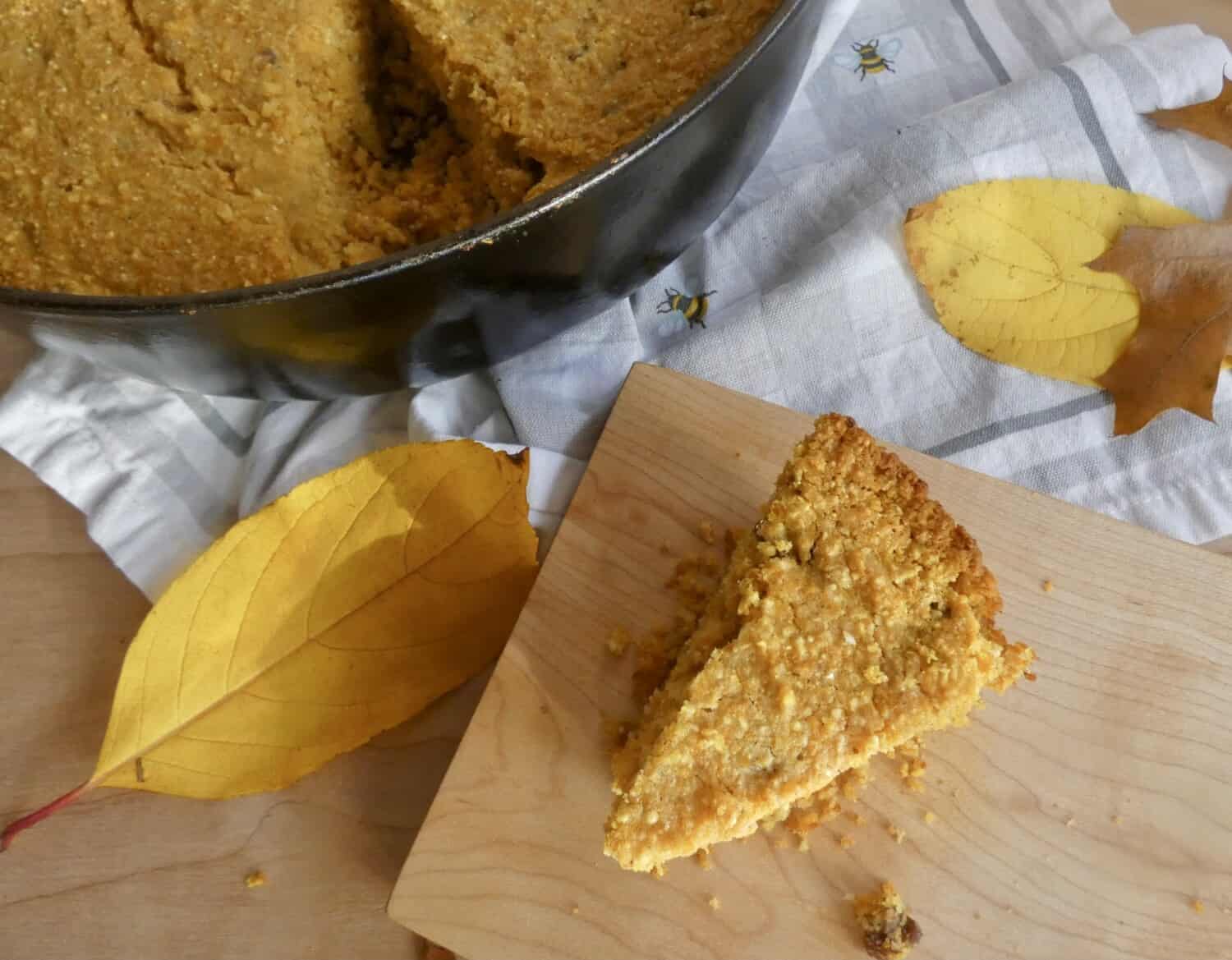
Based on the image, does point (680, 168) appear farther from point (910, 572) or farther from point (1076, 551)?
point (1076, 551)

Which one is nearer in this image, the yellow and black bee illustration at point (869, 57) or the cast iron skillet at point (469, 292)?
the cast iron skillet at point (469, 292)

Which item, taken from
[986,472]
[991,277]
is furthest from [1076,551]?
[991,277]

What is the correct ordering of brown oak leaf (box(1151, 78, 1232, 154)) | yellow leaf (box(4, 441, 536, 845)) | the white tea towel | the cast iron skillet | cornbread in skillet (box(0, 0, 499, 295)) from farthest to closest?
brown oak leaf (box(1151, 78, 1232, 154))
the white tea towel
yellow leaf (box(4, 441, 536, 845))
cornbread in skillet (box(0, 0, 499, 295))
the cast iron skillet

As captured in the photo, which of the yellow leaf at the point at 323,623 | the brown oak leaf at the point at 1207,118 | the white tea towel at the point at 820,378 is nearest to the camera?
the yellow leaf at the point at 323,623

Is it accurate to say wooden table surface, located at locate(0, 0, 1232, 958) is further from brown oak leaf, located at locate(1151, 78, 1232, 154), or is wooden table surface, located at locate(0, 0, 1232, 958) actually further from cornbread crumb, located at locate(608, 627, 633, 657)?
brown oak leaf, located at locate(1151, 78, 1232, 154)

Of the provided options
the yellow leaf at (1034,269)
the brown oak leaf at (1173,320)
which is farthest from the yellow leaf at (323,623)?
the brown oak leaf at (1173,320)

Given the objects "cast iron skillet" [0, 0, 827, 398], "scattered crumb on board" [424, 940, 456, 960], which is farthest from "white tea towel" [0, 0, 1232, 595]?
"scattered crumb on board" [424, 940, 456, 960]

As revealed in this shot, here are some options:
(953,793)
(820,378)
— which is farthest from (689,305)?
(953,793)

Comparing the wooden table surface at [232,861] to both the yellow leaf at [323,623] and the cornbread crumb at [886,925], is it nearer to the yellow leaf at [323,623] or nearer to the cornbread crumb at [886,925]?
the yellow leaf at [323,623]
